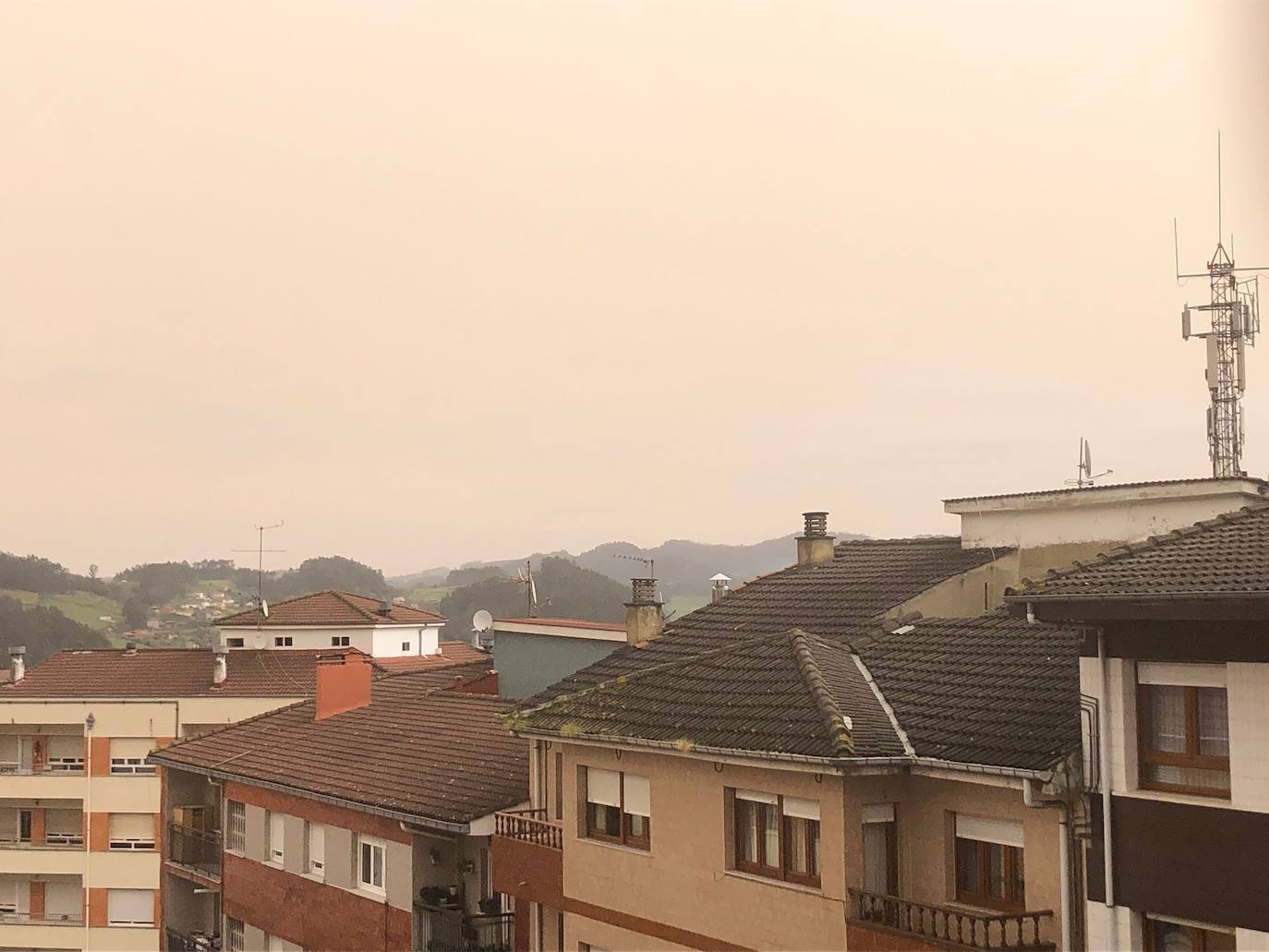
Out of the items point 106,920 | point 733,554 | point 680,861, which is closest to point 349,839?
point 680,861

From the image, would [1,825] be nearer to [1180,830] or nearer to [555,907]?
[555,907]

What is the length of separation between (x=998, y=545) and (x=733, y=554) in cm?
6728

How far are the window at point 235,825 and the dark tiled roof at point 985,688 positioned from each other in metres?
19.3

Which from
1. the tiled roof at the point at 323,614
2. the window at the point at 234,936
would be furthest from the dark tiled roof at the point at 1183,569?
the tiled roof at the point at 323,614

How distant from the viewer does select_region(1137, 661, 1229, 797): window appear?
41.1 feet


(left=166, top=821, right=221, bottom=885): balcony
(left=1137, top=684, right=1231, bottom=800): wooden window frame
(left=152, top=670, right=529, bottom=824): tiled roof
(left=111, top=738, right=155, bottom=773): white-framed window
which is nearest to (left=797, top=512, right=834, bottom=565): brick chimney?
(left=152, top=670, right=529, bottom=824): tiled roof

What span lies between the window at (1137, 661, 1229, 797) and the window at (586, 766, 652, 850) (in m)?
7.23

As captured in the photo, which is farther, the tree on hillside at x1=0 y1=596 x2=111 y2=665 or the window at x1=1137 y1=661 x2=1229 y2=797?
the tree on hillside at x1=0 y1=596 x2=111 y2=665

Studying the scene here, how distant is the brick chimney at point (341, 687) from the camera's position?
3469cm

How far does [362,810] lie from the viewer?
1045 inches

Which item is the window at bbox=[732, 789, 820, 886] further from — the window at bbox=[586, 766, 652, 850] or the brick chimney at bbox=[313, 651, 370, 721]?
the brick chimney at bbox=[313, 651, 370, 721]

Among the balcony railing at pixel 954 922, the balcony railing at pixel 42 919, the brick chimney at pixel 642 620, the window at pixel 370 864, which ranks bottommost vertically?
the balcony railing at pixel 42 919

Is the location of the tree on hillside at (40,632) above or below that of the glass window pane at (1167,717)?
below

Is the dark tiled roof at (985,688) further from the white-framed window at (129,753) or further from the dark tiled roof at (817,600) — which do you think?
the white-framed window at (129,753)
